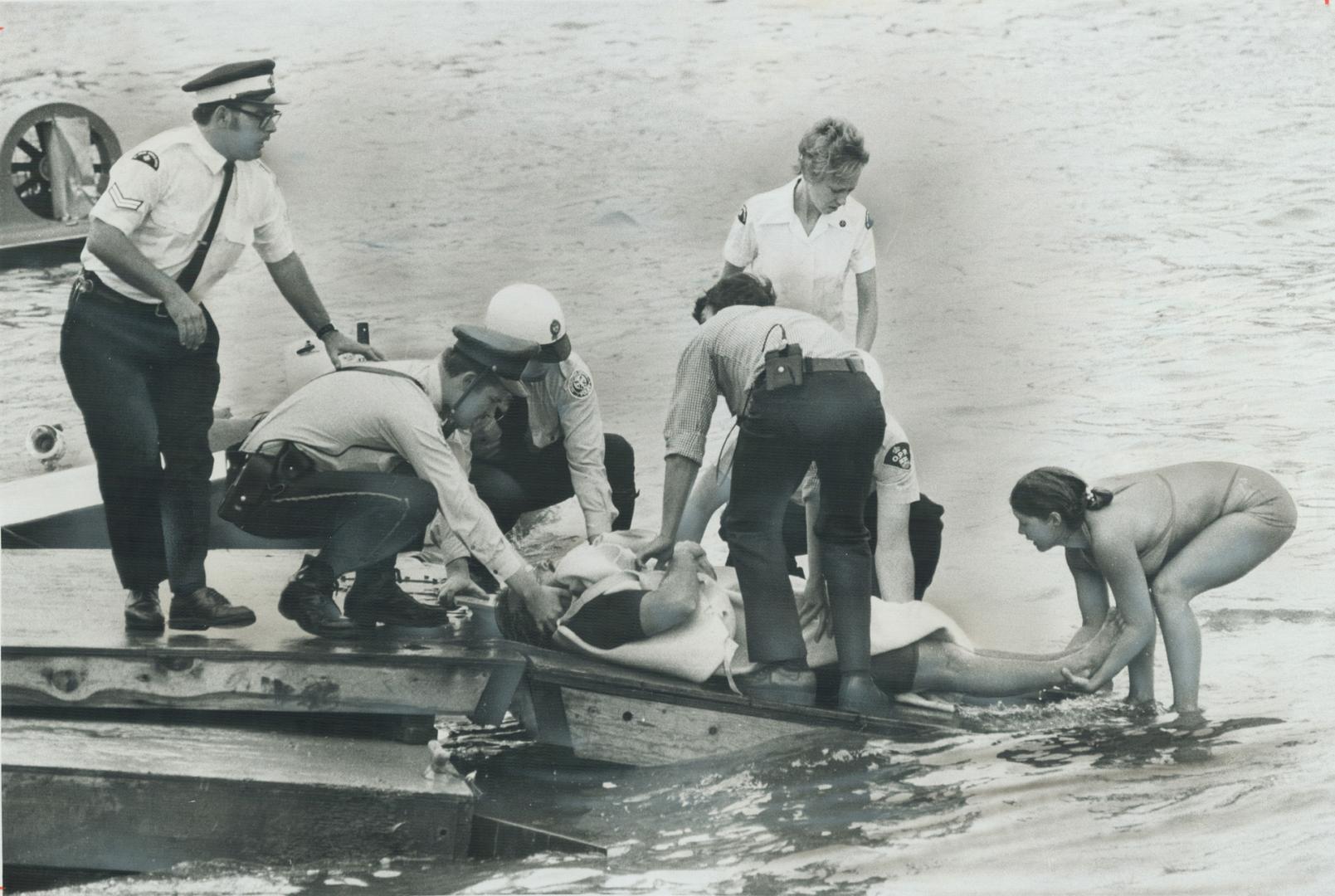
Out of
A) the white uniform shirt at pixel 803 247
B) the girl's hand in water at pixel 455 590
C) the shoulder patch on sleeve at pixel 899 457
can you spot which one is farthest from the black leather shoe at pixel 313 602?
the white uniform shirt at pixel 803 247

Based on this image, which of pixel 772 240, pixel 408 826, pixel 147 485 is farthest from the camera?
pixel 772 240

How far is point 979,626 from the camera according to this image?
189 inches

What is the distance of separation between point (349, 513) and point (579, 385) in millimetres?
821

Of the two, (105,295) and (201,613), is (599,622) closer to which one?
(201,613)

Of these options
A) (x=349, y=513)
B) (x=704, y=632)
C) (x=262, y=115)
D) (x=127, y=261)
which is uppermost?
(x=262, y=115)

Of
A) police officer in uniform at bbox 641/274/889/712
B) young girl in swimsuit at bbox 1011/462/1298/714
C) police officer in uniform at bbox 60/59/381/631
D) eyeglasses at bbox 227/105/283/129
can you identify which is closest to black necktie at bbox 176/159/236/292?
police officer in uniform at bbox 60/59/381/631

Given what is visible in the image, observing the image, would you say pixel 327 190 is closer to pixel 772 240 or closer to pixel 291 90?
pixel 291 90

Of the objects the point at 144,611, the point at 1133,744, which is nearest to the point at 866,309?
the point at 1133,744

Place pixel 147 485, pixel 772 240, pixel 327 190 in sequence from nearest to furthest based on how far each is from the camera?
pixel 147 485 < pixel 772 240 < pixel 327 190

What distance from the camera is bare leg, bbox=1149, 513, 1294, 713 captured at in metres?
4.21

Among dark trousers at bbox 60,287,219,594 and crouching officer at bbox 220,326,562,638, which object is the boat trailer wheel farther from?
crouching officer at bbox 220,326,562,638

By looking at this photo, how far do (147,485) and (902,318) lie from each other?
266 cm

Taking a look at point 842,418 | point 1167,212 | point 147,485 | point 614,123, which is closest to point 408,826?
point 147,485

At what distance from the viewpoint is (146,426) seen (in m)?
3.75
